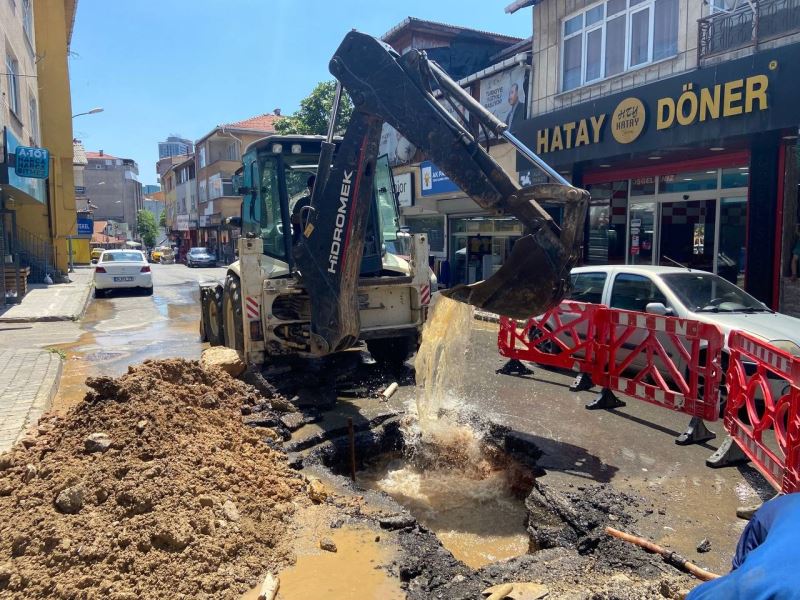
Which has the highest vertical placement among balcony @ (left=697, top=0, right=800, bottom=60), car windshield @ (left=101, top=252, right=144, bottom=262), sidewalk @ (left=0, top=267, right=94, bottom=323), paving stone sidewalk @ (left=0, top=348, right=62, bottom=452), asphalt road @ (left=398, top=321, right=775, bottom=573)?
balcony @ (left=697, top=0, right=800, bottom=60)

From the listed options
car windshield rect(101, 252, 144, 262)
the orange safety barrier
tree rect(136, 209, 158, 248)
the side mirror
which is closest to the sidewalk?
car windshield rect(101, 252, 144, 262)

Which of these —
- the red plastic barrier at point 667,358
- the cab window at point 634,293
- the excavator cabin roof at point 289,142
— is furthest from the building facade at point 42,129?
the red plastic barrier at point 667,358

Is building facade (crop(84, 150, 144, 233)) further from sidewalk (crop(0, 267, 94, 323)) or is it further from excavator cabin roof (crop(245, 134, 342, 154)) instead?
excavator cabin roof (crop(245, 134, 342, 154))

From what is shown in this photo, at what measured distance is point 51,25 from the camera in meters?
26.8

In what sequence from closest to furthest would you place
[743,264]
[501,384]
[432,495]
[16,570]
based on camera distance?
[16,570] < [432,495] < [501,384] < [743,264]

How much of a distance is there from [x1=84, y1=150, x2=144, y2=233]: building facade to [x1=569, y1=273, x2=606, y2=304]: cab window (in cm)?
8735

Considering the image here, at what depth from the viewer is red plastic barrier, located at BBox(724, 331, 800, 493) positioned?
4004 millimetres

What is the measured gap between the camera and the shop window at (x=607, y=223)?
14.2 metres

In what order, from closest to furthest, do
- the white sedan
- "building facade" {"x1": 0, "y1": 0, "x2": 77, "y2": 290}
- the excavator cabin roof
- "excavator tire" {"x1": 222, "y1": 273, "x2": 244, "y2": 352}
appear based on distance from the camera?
the excavator cabin roof, "excavator tire" {"x1": 222, "y1": 273, "x2": 244, "y2": 352}, "building facade" {"x1": 0, "y1": 0, "x2": 77, "y2": 290}, the white sedan

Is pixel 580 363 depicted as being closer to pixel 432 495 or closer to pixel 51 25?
pixel 432 495

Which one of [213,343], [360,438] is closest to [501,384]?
[360,438]

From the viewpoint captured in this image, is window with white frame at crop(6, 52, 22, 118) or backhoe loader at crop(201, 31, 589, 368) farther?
window with white frame at crop(6, 52, 22, 118)

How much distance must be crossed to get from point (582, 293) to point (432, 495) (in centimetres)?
458

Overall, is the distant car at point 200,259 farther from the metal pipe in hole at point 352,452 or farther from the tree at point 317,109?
the metal pipe in hole at point 352,452
